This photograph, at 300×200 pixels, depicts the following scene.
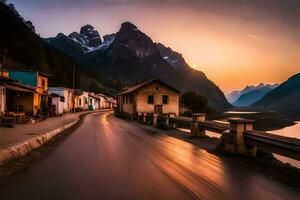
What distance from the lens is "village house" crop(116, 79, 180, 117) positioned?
51456 mm

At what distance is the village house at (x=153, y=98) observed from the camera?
169 ft

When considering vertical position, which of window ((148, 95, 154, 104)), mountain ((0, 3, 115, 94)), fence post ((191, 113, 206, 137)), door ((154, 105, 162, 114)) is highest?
mountain ((0, 3, 115, 94))

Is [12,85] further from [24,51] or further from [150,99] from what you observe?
[24,51]

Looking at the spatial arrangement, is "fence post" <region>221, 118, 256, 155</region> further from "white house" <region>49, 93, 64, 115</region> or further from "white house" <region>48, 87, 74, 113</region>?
"white house" <region>48, 87, 74, 113</region>

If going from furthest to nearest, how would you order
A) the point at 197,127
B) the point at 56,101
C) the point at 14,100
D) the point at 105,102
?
the point at 105,102 < the point at 56,101 < the point at 14,100 < the point at 197,127

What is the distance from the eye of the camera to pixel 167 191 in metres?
6.84

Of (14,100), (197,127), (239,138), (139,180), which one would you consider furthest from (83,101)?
(139,180)

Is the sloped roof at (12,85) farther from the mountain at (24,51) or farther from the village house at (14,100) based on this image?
the mountain at (24,51)

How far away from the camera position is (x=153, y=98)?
5256 centimetres

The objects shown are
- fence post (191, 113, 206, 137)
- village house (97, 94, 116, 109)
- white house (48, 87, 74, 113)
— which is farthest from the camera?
village house (97, 94, 116, 109)

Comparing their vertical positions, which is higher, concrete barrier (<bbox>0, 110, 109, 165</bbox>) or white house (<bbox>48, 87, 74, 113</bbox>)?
white house (<bbox>48, 87, 74, 113</bbox>)

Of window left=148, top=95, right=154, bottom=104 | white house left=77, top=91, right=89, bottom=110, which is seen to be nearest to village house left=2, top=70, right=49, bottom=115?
window left=148, top=95, right=154, bottom=104

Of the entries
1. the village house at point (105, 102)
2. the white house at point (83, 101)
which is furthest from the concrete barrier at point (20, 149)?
the village house at point (105, 102)

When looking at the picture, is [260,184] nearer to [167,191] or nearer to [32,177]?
[167,191]
